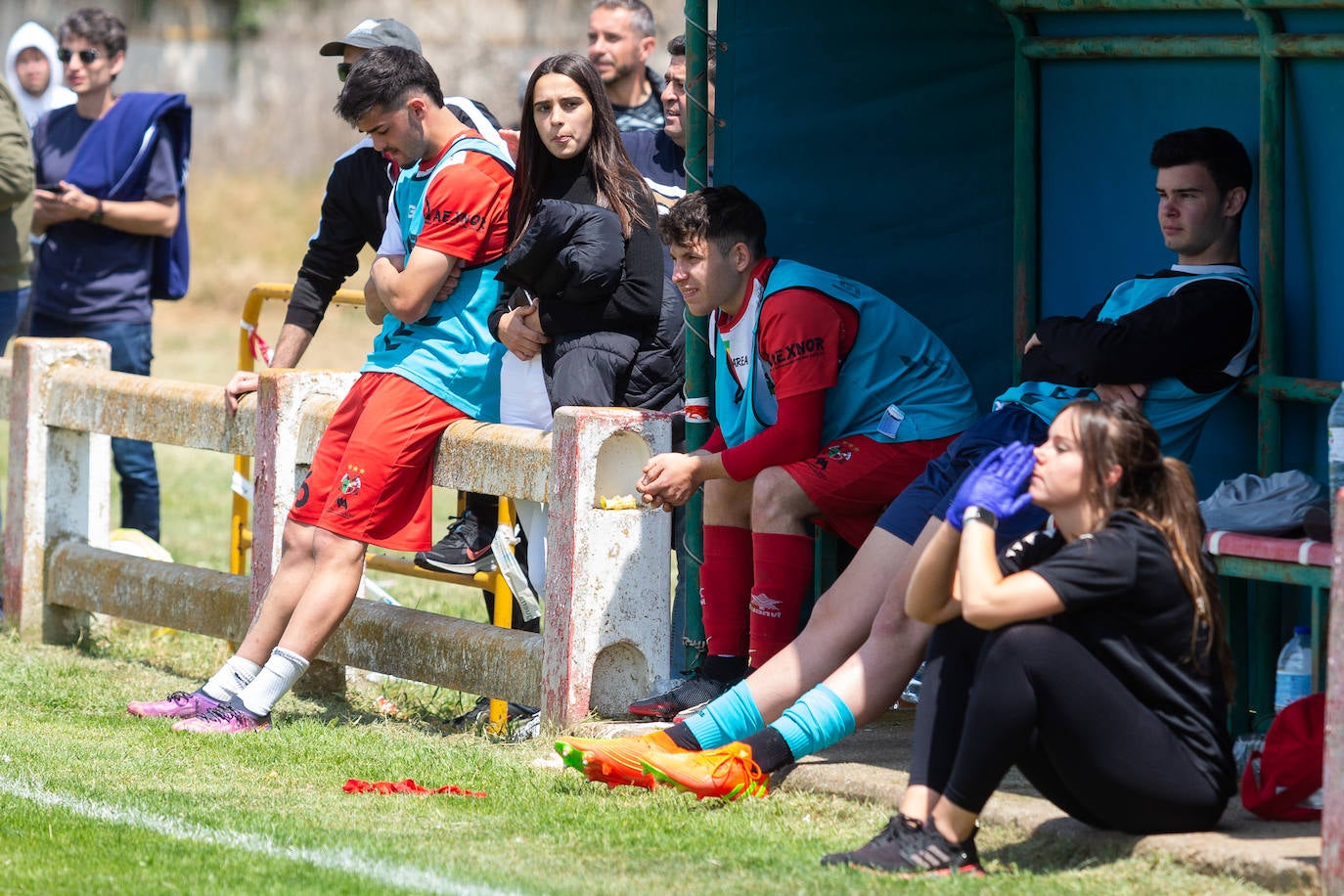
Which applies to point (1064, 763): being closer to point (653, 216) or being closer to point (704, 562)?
point (704, 562)

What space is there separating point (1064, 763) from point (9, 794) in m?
2.68

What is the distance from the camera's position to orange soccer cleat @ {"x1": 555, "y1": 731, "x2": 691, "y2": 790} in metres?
4.91

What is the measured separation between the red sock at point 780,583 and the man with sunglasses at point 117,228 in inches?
174

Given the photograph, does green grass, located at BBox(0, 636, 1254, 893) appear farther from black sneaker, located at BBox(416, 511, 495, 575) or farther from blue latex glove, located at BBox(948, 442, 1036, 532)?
blue latex glove, located at BBox(948, 442, 1036, 532)

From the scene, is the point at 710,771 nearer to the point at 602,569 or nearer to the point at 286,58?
the point at 602,569

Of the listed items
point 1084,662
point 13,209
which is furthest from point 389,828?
point 13,209

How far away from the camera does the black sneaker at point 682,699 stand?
18.3 feet

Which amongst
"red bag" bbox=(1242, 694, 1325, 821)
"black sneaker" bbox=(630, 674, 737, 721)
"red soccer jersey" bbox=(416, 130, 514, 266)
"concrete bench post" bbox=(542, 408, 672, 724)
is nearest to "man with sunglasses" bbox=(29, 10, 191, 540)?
"red soccer jersey" bbox=(416, 130, 514, 266)

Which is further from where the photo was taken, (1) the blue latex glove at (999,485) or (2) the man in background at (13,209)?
(2) the man in background at (13,209)

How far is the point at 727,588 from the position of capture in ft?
18.4

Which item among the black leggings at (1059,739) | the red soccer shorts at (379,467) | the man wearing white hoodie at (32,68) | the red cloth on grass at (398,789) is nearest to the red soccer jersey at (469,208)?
the red soccer shorts at (379,467)

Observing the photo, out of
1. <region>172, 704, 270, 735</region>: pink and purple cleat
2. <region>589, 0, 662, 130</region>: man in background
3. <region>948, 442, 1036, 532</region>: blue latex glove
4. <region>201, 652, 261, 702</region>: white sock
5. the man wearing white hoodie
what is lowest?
<region>172, 704, 270, 735</region>: pink and purple cleat

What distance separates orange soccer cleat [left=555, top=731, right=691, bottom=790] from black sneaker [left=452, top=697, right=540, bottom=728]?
1.16 meters

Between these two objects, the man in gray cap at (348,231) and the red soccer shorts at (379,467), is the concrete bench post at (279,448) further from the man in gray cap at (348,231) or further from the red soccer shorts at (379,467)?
the red soccer shorts at (379,467)
